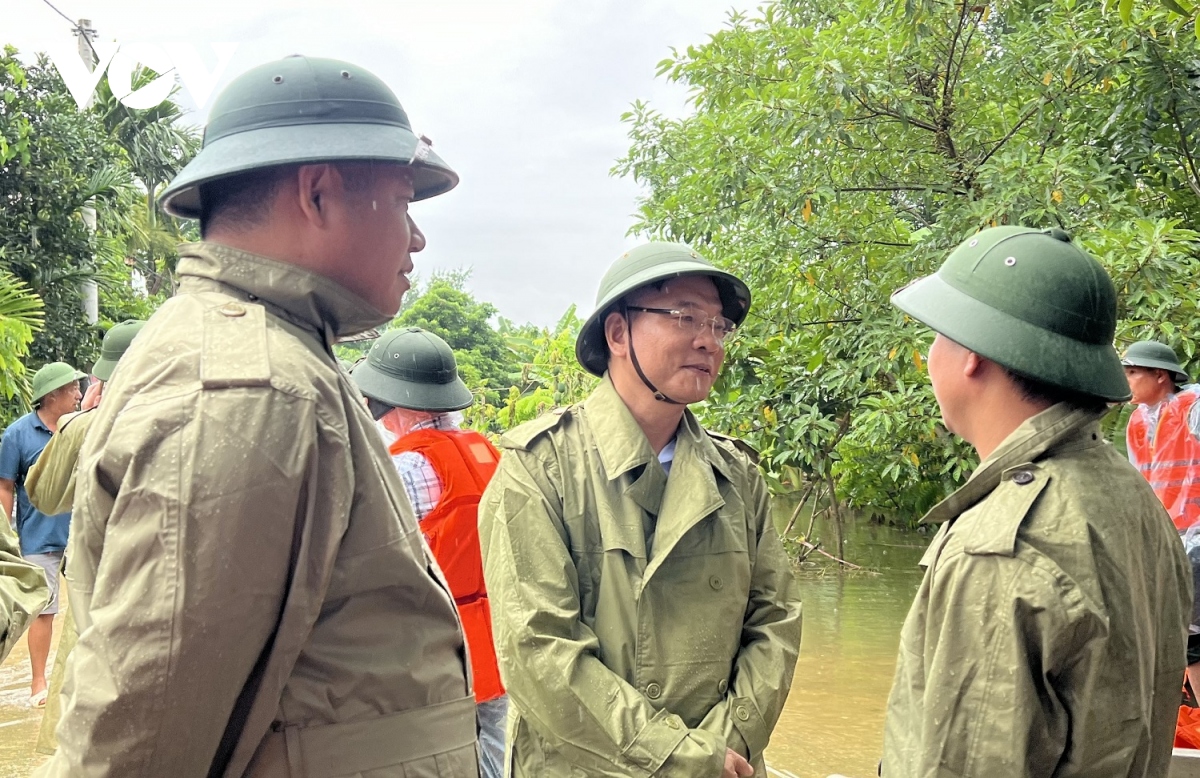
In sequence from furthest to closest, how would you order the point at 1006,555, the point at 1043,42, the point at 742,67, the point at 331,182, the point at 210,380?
1. the point at 742,67
2. the point at 1043,42
3. the point at 1006,555
4. the point at 331,182
5. the point at 210,380

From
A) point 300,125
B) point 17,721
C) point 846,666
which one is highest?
point 300,125

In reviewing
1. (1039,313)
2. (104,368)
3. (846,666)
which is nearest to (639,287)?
(1039,313)

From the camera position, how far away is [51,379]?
259 inches

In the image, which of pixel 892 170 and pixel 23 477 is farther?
pixel 892 170

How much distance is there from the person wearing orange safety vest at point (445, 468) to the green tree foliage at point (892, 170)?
3616 mm

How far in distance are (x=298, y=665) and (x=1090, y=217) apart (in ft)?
20.0

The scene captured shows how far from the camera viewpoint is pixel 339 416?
4.87 feet

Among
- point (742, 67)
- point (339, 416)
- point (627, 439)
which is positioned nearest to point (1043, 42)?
point (742, 67)

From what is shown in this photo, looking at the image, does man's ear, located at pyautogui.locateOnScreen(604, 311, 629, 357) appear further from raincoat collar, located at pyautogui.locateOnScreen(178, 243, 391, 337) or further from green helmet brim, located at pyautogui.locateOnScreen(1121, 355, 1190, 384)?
green helmet brim, located at pyautogui.locateOnScreen(1121, 355, 1190, 384)

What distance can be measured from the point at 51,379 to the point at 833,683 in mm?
5479

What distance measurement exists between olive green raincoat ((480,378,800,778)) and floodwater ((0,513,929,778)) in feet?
10.5

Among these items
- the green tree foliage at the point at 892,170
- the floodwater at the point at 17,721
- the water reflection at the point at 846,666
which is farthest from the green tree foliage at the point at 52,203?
the water reflection at the point at 846,666

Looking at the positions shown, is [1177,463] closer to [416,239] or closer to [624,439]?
[624,439]

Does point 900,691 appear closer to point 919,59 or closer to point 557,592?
point 557,592
